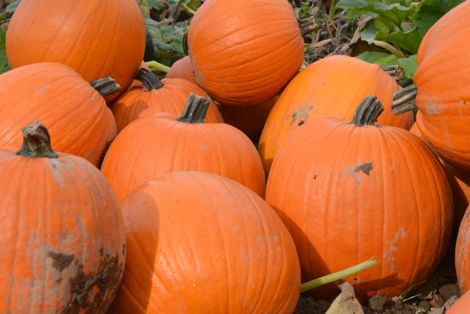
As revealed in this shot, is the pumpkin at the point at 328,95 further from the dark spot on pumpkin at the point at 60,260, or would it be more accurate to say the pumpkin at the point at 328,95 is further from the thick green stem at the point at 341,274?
the dark spot on pumpkin at the point at 60,260

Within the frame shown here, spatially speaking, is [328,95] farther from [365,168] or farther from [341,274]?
[341,274]

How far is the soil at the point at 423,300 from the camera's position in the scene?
2678mm

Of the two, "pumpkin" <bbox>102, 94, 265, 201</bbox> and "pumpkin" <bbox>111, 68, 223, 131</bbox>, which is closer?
"pumpkin" <bbox>102, 94, 265, 201</bbox>

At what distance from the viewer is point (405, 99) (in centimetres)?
303

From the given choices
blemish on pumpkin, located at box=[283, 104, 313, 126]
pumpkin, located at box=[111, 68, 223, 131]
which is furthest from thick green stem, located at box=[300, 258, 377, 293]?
pumpkin, located at box=[111, 68, 223, 131]

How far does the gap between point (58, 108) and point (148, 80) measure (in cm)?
73

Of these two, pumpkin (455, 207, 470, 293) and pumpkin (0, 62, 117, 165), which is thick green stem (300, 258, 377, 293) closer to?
pumpkin (455, 207, 470, 293)

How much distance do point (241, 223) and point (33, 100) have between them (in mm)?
1185

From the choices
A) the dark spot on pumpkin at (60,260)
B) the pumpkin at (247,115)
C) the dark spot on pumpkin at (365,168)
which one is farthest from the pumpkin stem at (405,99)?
the dark spot on pumpkin at (60,260)

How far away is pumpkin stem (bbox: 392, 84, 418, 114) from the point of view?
3.01 meters

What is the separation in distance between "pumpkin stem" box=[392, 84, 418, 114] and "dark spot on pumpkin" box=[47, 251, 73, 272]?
5.13 feet

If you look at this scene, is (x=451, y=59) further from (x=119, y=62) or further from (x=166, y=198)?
(x=119, y=62)

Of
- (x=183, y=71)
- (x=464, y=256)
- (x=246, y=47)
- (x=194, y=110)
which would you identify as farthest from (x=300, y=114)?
(x=464, y=256)

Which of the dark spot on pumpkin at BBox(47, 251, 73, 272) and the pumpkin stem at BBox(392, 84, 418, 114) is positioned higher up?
the dark spot on pumpkin at BBox(47, 251, 73, 272)
